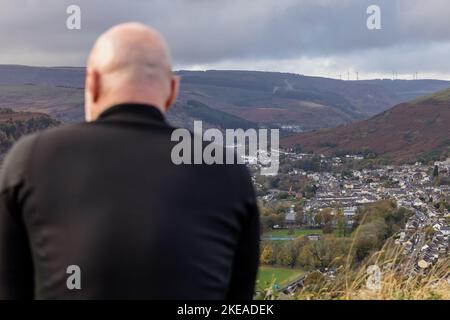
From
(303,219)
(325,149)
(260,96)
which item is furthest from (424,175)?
(260,96)

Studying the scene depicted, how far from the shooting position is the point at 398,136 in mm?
88625

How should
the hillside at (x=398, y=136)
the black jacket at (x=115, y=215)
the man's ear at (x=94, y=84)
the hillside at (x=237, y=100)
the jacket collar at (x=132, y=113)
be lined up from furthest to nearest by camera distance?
the hillside at (x=237, y=100)
the hillside at (x=398, y=136)
the man's ear at (x=94, y=84)
the jacket collar at (x=132, y=113)
the black jacket at (x=115, y=215)

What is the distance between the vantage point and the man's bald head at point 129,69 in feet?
9.29

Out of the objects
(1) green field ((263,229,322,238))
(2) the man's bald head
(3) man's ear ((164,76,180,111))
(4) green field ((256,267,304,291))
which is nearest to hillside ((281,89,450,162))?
(1) green field ((263,229,322,238))

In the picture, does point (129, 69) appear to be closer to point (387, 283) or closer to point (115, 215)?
point (115, 215)

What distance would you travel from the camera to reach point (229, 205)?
2732 millimetres

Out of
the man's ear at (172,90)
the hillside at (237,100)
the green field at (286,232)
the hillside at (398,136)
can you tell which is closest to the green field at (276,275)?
the man's ear at (172,90)

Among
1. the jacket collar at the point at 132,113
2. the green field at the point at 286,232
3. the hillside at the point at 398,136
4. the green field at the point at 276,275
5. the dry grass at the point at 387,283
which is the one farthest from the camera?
the hillside at the point at 398,136

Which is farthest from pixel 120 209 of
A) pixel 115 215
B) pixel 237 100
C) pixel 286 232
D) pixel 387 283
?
pixel 237 100

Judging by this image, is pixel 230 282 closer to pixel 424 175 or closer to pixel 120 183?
pixel 120 183

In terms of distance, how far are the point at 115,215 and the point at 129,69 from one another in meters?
0.61

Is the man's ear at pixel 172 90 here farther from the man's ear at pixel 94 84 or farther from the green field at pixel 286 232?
the green field at pixel 286 232

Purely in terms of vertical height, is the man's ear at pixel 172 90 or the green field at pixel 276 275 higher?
the man's ear at pixel 172 90

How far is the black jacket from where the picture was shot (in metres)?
2.54
